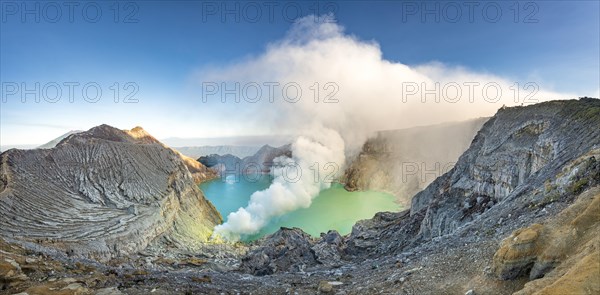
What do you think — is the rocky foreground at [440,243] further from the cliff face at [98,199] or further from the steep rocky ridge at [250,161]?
the steep rocky ridge at [250,161]

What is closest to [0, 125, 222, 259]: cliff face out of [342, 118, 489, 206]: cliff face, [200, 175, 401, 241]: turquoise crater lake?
[200, 175, 401, 241]: turquoise crater lake

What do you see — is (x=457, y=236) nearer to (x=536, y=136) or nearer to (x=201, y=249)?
(x=536, y=136)

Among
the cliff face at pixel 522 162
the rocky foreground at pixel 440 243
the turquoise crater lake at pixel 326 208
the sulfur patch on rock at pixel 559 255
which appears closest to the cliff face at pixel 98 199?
the rocky foreground at pixel 440 243

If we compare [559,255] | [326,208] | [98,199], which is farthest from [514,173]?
[326,208]

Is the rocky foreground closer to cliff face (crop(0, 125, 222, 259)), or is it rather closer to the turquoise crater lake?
cliff face (crop(0, 125, 222, 259))

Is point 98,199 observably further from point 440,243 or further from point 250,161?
point 250,161

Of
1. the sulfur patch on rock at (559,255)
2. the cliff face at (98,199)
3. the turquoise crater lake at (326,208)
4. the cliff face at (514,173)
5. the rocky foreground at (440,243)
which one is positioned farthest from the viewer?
the turquoise crater lake at (326,208)
